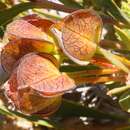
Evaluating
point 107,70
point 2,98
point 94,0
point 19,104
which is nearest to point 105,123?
point 2,98

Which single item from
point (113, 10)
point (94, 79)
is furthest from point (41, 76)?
point (113, 10)

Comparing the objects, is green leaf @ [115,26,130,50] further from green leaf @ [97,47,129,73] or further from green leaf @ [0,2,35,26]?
green leaf @ [0,2,35,26]

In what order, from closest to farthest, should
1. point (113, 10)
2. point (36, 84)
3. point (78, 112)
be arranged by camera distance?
point (36, 84) < point (113, 10) < point (78, 112)

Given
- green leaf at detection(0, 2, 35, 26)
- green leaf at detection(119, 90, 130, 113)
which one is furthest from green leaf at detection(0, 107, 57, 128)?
green leaf at detection(119, 90, 130, 113)

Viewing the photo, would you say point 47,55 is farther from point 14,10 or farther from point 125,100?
point 14,10

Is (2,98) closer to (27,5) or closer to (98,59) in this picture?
(27,5)
